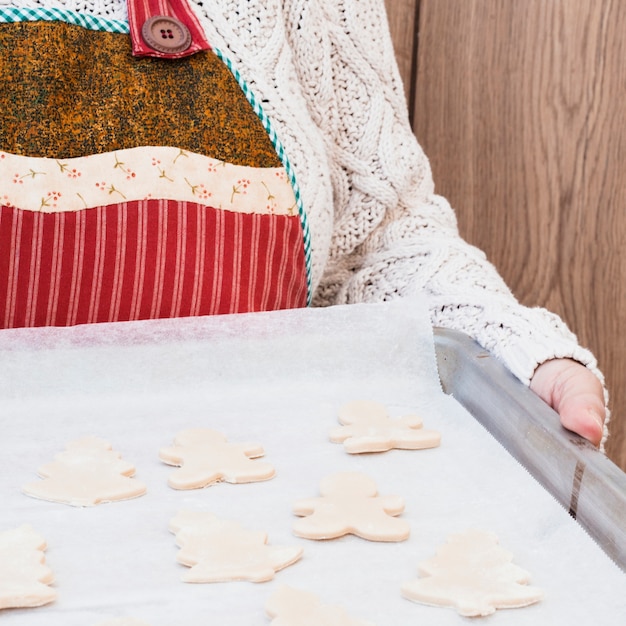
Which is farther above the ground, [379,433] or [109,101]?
[109,101]

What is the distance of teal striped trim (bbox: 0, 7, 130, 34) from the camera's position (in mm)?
768

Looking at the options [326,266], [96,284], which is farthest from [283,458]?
[326,266]

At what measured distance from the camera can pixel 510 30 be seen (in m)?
1.28

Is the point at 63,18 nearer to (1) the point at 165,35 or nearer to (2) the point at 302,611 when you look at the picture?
(1) the point at 165,35

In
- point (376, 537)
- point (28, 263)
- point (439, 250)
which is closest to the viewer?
point (376, 537)

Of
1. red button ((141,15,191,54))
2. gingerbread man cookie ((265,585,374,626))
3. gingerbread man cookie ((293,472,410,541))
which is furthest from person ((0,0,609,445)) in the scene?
gingerbread man cookie ((265,585,374,626))

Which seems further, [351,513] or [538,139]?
[538,139]

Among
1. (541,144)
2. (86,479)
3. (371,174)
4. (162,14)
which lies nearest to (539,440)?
(86,479)

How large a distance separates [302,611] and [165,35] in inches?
22.5

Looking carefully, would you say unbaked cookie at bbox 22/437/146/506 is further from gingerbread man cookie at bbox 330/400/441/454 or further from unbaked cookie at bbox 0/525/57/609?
gingerbread man cookie at bbox 330/400/441/454

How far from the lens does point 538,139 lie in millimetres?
1300

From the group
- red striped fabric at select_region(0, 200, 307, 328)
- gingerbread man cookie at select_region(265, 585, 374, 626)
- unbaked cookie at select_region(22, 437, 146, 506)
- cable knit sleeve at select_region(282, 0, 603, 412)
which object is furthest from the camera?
cable knit sleeve at select_region(282, 0, 603, 412)

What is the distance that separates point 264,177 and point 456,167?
0.61m

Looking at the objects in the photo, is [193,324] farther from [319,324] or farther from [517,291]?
[517,291]
